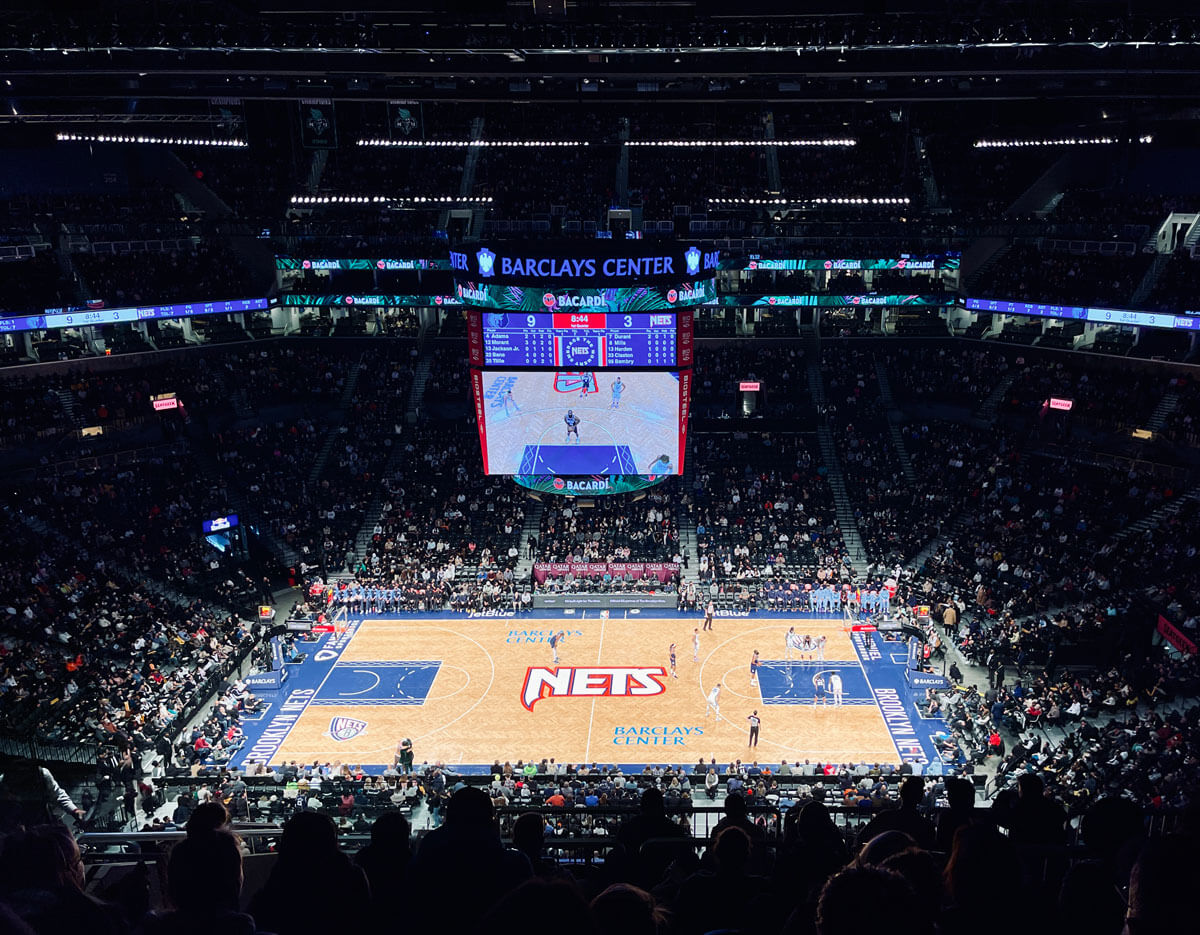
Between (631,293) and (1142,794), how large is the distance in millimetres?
20508

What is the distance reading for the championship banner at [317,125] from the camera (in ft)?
88.7

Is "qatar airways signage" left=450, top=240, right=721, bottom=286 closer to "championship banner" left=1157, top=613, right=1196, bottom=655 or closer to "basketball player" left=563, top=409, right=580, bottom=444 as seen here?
"basketball player" left=563, top=409, right=580, bottom=444

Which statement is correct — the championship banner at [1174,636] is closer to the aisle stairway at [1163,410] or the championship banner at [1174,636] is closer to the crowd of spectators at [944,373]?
the aisle stairway at [1163,410]

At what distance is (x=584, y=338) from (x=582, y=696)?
12.0 meters

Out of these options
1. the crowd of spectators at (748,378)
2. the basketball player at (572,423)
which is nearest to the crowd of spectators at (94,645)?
the basketball player at (572,423)

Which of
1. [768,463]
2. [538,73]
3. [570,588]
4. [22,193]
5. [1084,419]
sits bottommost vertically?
[570,588]

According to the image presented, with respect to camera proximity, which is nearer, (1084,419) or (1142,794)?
(1142,794)

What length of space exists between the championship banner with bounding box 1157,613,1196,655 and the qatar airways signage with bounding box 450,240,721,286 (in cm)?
1766

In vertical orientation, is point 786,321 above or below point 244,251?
below

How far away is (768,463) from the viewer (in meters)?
42.0

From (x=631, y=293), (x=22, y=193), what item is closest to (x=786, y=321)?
(x=631, y=293)

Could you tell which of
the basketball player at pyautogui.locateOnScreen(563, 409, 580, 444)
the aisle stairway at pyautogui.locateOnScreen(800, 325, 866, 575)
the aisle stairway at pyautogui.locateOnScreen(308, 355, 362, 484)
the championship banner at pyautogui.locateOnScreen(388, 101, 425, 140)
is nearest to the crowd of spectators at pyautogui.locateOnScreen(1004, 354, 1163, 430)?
the aisle stairway at pyautogui.locateOnScreen(800, 325, 866, 575)

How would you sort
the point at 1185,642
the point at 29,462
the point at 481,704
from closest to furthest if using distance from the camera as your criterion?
the point at 1185,642 → the point at 481,704 → the point at 29,462

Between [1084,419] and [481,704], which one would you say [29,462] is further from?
[1084,419]
